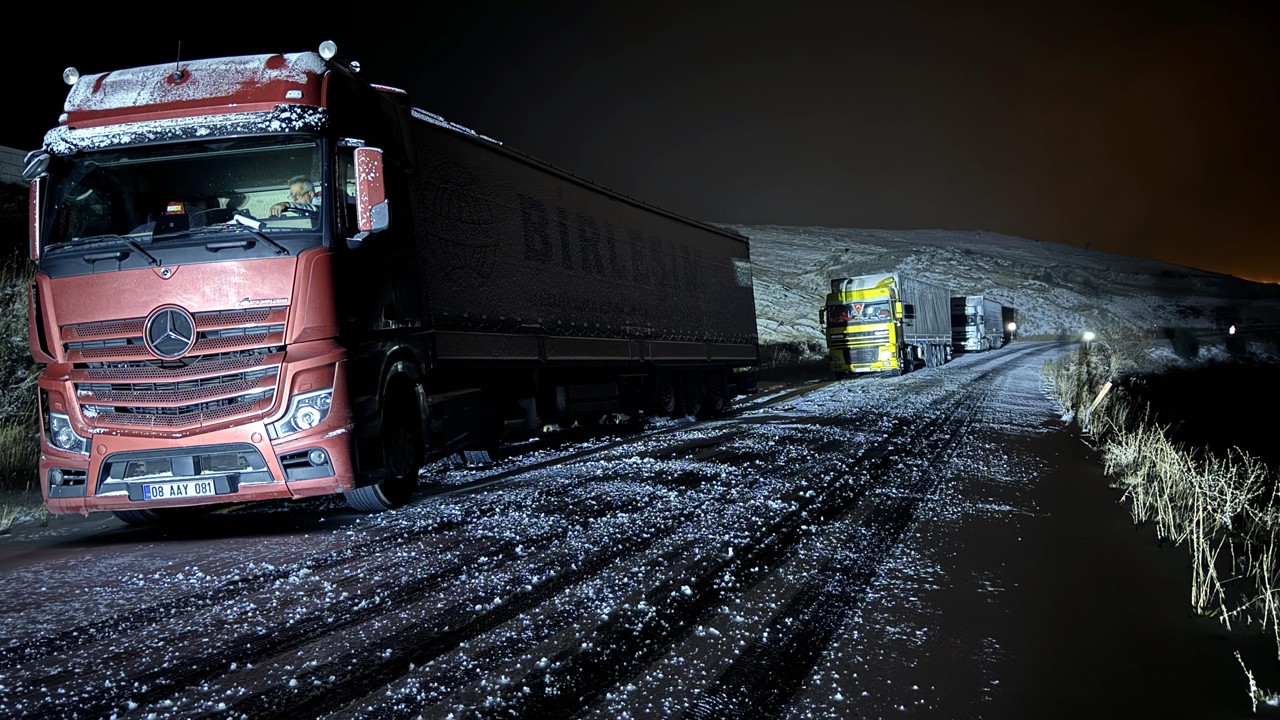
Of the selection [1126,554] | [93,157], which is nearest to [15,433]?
[93,157]

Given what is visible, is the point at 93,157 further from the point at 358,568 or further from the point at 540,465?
the point at 540,465

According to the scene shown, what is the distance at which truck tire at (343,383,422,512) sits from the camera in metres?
7.20

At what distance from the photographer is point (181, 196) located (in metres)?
6.92

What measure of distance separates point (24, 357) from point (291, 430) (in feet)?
26.6

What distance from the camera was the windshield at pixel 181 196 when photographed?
21.5 ft

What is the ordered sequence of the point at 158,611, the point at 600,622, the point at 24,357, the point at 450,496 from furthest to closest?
the point at 24,357
the point at 450,496
the point at 158,611
the point at 600,622

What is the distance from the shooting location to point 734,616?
14.0 feet

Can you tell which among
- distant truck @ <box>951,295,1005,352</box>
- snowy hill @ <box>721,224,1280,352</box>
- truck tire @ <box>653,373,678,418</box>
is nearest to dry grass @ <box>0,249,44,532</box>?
truck tire @ <box>653,373,678,418</box>

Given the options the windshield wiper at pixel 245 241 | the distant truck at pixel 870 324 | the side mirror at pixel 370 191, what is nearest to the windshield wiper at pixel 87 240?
the windshield wiper at pixel 245 241

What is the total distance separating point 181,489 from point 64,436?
3.69ft

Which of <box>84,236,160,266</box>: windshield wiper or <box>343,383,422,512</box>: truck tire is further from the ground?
<box>84,236,160,266</box>: windshield wiper

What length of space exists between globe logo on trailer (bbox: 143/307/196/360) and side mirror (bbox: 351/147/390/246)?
151 centimetres

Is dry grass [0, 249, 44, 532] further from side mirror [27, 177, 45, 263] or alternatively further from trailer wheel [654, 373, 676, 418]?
trailer wheel [654, 373, 676, 418]

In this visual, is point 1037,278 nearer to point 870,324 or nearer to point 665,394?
point 870,324
